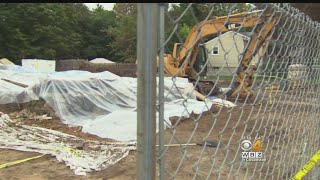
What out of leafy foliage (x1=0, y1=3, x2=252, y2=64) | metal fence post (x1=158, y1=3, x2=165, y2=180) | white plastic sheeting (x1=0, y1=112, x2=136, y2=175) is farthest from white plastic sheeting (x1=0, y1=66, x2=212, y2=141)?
leafy foliage (x1=0, y1=3, x2=252, y2=64)

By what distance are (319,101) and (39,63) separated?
24.8 metres

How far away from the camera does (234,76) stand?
4.69ft

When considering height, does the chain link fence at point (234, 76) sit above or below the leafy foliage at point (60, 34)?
below

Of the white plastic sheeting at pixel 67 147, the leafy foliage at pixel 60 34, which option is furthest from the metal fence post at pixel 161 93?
the leafy foliage at pixel 60 34

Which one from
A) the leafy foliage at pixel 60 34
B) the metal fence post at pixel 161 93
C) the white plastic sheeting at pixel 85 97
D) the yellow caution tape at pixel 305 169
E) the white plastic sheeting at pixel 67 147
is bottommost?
the white plastic sheeting at pixel 67 147

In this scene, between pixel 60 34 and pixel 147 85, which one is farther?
pixel 60 34

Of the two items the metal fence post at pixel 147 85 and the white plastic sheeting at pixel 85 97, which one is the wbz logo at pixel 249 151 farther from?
the white plastic sheeting at pixel 85 97

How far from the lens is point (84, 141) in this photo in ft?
23.1

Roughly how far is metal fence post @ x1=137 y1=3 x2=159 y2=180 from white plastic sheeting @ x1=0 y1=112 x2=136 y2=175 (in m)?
4.34

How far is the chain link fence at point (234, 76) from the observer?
90 centimetres

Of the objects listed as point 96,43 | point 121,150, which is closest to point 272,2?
point 121,150

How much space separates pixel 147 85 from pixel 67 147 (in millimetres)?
5805

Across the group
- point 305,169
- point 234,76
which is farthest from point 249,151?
point 234,76

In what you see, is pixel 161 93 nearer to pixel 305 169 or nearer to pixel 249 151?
pixel 305 169
